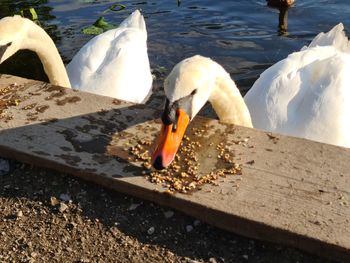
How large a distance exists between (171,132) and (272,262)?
0.98 meters

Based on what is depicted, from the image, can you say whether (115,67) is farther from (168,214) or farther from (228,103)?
(168,214)

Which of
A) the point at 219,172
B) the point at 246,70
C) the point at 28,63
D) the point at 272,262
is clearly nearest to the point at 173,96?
the point at 219,172

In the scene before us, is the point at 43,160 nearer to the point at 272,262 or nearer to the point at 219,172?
the point at 219,172

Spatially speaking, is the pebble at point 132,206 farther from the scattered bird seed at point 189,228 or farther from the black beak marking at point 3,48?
the black beak marking at point 3,48

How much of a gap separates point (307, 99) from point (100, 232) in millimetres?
2412

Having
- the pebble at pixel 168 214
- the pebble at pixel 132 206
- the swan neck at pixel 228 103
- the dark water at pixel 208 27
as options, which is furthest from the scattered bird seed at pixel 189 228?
the dark water at pixel 208 27

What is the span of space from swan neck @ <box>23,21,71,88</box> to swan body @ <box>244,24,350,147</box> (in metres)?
1.77

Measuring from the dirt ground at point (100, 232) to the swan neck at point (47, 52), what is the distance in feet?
7.36

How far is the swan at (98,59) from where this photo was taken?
5.25 m

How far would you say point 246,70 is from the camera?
7.69m

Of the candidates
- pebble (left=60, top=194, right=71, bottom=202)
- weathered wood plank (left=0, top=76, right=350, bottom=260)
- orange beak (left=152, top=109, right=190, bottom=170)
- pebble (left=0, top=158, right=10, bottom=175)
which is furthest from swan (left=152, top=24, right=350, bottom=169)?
pebble (left=0, top=158, right=10, bottom=175)

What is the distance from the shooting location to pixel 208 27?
890 cm

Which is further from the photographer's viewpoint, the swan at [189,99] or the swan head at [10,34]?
the swan head at [10,34]

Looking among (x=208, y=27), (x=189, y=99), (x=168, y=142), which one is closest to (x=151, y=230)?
(x=168, y=142)
